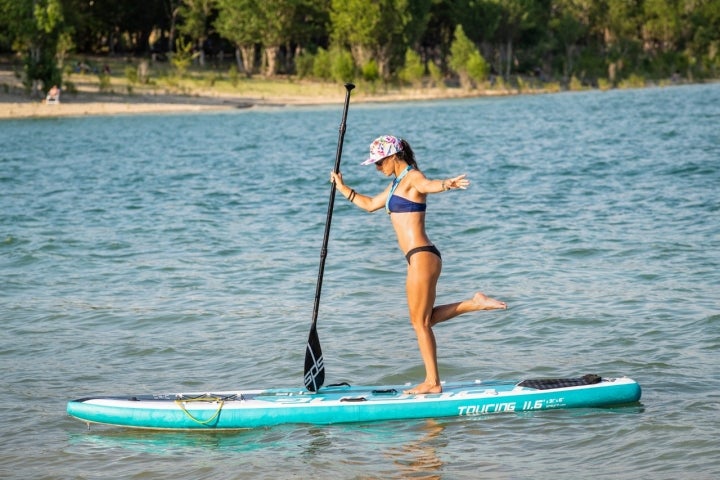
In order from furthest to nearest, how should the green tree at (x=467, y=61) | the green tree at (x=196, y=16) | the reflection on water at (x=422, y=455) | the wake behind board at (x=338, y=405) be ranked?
the green tree at (x=467, y=61), the green tree at (x=196, y=16), the wake behind board at (x=338, y=405), the reflection on water at (x=422, y=455)

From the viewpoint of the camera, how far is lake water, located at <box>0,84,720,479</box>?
841 centimetres

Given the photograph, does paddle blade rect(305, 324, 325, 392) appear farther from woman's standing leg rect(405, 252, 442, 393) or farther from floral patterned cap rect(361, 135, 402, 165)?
floral patterned cap rect(361, 135, 402, 165)

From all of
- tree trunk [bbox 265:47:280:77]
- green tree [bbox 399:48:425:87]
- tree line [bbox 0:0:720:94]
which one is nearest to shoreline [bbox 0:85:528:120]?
tree line [bbox 0:0:720:94]

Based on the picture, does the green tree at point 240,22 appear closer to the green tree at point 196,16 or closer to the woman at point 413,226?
the green tree at point 196,16

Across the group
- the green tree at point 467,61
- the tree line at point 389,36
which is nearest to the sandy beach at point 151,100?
the tree line at point 389,36

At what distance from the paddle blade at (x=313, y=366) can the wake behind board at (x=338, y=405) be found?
0.77ft

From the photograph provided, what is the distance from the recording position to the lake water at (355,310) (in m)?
8.41

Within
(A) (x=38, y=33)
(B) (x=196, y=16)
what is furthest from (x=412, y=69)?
(A) (x=38, y=33)

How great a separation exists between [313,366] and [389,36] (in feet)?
255

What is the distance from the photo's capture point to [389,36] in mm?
85125

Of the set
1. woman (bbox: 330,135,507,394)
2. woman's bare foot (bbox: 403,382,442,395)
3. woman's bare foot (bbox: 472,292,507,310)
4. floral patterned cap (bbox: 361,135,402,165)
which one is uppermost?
floral patterned cap (bbox: 361,135,402,165)

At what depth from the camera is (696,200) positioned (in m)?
21.3

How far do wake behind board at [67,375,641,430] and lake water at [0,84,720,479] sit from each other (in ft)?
0.36

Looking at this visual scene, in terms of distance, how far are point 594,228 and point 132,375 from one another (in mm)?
9983
